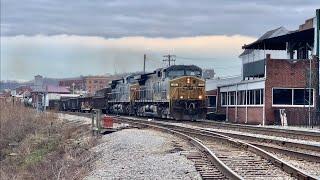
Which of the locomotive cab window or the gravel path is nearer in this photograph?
the gravel path

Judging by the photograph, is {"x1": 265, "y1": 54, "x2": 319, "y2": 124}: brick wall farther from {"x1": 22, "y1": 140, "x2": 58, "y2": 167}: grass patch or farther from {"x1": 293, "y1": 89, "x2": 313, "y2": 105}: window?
{"x1": 22, "y1": 140, "x2": 58, "y2": 167}: grass patch

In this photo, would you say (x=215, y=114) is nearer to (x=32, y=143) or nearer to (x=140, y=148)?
(x=32, y=143)

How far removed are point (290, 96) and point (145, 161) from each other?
2647cm

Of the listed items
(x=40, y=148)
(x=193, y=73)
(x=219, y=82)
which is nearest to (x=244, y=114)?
(x=193, y=73)

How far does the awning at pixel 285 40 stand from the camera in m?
45.0

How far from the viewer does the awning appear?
148 ft

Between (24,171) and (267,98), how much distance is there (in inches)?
851

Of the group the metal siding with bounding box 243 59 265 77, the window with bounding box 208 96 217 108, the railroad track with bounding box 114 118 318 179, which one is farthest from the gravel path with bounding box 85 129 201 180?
the window with bounding box 208 96 217 108

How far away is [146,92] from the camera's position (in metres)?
47.2

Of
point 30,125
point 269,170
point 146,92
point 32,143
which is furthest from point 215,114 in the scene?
point 269,170

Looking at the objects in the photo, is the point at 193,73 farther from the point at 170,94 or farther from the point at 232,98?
the point at 232,98

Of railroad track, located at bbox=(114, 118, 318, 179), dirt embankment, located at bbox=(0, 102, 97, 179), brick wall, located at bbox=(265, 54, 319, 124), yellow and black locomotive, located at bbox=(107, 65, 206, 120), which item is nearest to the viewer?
railroad track, located at bbox=(114, 118, 318, 179)

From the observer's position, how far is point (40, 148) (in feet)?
104

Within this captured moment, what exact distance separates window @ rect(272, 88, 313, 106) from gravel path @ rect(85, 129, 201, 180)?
768 inches
